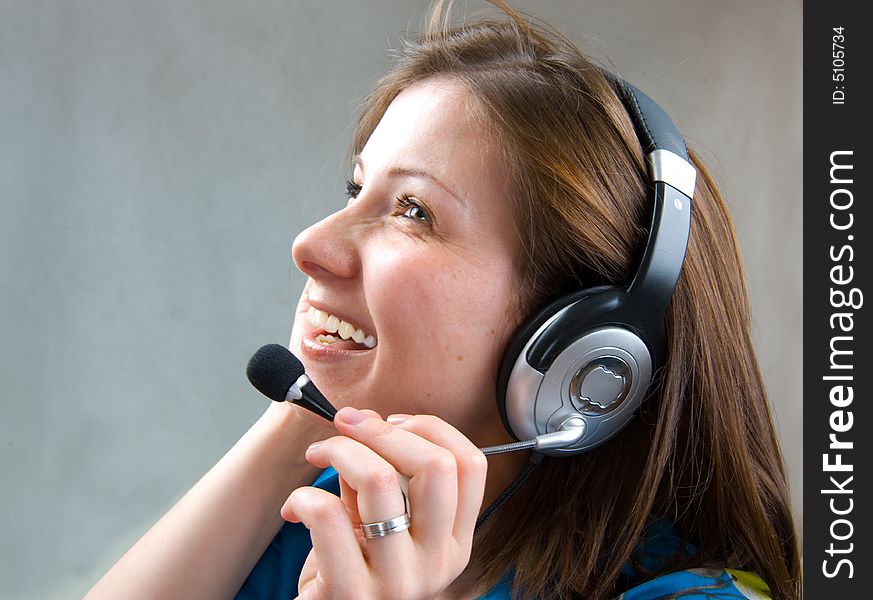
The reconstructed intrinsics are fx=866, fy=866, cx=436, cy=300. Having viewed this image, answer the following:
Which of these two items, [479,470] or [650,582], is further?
[650,582]

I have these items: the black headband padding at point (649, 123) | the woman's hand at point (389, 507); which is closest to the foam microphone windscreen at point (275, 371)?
the woman's hand at point (389, 507)

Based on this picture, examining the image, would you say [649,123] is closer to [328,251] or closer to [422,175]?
[422,175]

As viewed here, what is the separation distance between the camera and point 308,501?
0.71m

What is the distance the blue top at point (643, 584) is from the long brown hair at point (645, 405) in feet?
0.06

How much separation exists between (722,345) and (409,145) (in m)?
0.44

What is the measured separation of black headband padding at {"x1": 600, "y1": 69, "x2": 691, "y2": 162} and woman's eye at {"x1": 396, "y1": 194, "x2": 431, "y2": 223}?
27 centimetres

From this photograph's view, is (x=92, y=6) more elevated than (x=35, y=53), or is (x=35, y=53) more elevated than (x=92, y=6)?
(x=92, y=6)

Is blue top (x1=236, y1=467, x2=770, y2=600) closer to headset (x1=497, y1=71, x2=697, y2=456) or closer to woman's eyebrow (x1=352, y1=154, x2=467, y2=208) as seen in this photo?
headset (x1=497, y1=71, x2=697, y2=456)

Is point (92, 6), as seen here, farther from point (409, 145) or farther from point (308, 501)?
point (308, 501)

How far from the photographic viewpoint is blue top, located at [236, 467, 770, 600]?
893 millimetres
